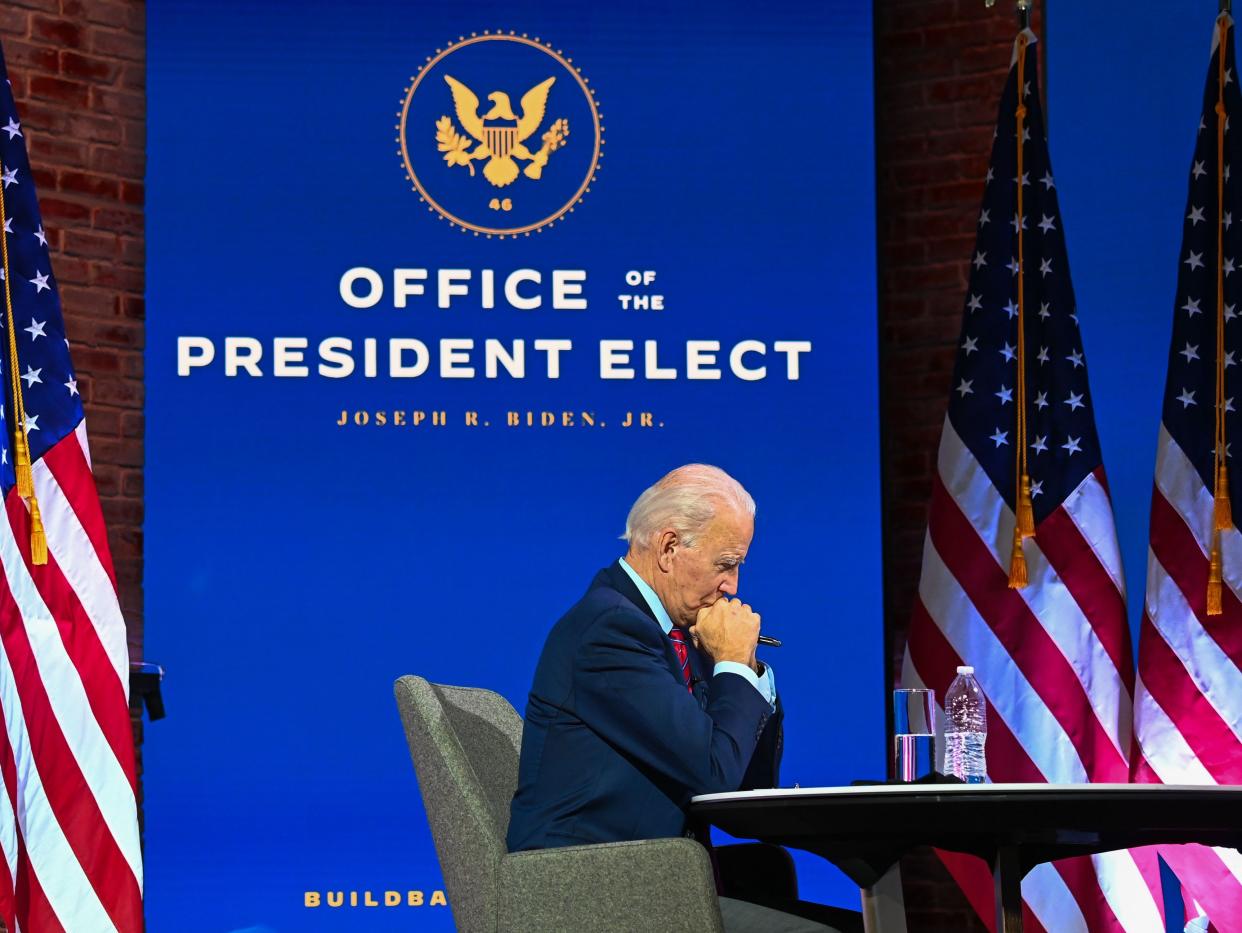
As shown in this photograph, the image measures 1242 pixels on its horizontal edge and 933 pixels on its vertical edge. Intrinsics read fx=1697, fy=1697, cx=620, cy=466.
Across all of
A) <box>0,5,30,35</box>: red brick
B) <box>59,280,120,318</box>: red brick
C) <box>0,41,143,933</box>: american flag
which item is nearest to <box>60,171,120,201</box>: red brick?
<box>59,280,120,318</box>: red brick

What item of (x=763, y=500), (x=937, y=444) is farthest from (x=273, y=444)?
(x=937, y=444)

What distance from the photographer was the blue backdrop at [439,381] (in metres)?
4.48

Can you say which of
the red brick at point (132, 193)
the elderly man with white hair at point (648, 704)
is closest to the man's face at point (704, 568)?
the elderly man with white hair at point (648, 704)

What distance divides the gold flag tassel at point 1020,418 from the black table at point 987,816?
1754 millimetres

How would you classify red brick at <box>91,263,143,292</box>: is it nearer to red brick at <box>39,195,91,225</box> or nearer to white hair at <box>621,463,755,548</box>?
red brick at <box>39,195,91,225</box>

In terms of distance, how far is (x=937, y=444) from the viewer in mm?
4852

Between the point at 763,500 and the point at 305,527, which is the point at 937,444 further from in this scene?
the point at 305,527

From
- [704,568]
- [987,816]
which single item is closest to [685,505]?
[704,568]

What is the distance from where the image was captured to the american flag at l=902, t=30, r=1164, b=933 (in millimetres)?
4242

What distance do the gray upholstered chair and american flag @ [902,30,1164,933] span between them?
192cm

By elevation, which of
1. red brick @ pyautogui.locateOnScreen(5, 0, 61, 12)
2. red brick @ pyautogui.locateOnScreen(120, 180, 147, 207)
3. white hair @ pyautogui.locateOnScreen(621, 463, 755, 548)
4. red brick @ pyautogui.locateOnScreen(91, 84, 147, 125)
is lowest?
white hair @ pyautogui.locateOnScreen(621, 463, 755, 548)

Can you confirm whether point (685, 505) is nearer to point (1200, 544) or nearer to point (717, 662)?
point (717, 662)

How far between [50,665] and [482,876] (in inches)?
72.8

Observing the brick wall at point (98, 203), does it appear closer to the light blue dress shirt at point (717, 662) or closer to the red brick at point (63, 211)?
the red brick at point (63, 211)
